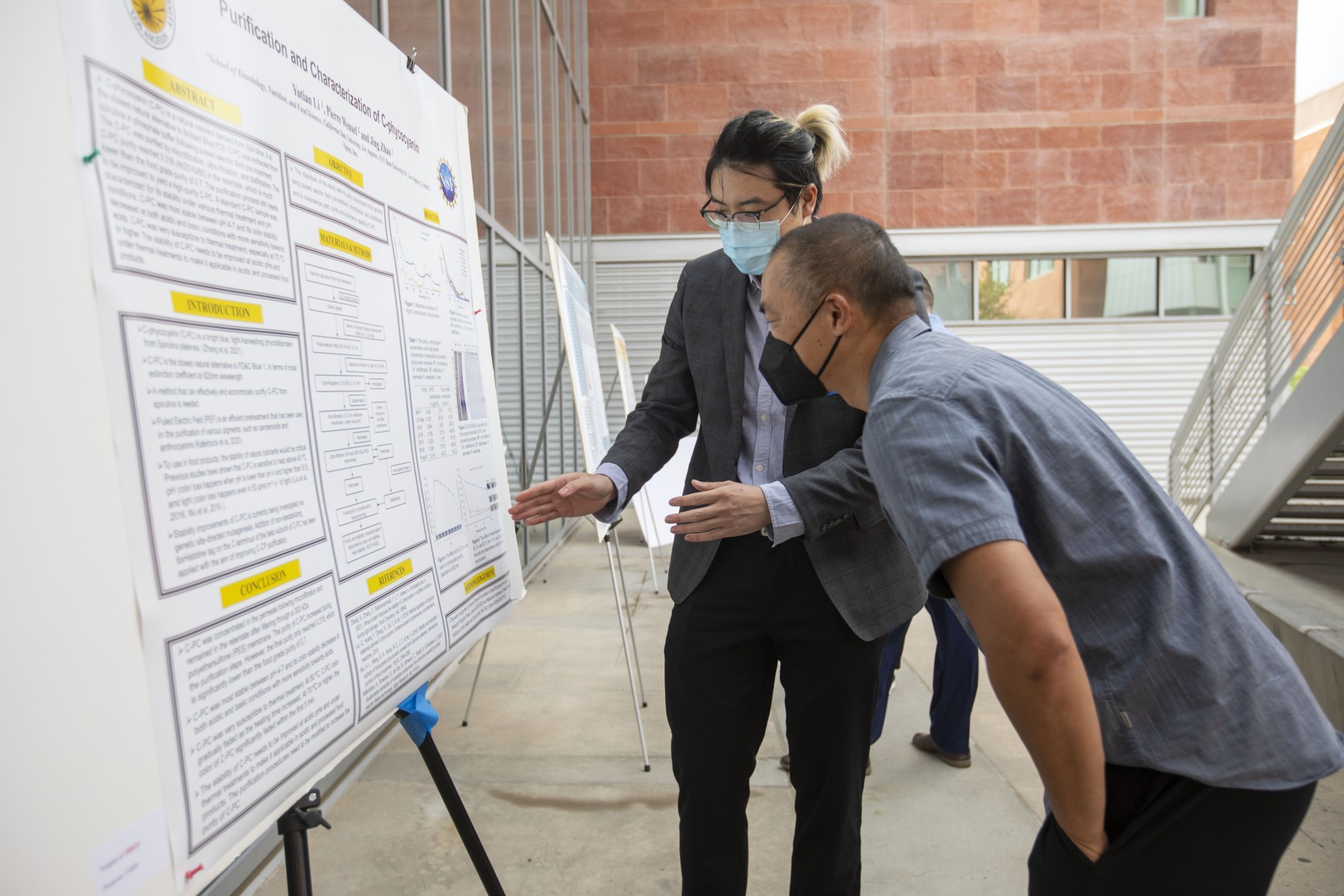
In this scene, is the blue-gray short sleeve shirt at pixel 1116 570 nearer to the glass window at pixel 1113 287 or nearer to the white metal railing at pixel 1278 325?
the white metal railing at pixel 1278 325

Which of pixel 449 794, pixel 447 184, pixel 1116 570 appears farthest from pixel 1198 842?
pixel 447 184

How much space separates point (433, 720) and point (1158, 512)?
3.70 ft

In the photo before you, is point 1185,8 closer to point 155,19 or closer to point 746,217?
point 746,217

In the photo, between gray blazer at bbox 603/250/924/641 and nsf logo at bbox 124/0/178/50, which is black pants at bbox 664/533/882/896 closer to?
gray blazer at bbox 603/250/924/641

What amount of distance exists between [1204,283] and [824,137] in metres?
10.8

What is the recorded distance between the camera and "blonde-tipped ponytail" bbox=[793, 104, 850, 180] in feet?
5.90

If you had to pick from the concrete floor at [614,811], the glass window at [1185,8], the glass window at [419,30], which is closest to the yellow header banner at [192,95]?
the concrete floor at [614,811]

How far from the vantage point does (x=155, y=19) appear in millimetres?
894

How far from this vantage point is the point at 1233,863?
102 cm

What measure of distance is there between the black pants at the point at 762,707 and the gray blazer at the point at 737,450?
52 mm

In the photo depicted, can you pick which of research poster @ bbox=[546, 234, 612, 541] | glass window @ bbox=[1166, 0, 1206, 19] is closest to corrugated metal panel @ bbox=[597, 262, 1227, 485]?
glass window @ bbox=[1166, 0, 1206, 19]

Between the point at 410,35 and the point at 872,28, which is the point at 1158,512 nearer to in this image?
the point at 410,35

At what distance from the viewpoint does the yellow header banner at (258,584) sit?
0.93m

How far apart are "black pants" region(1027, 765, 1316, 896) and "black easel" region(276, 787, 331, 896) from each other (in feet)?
3.17
